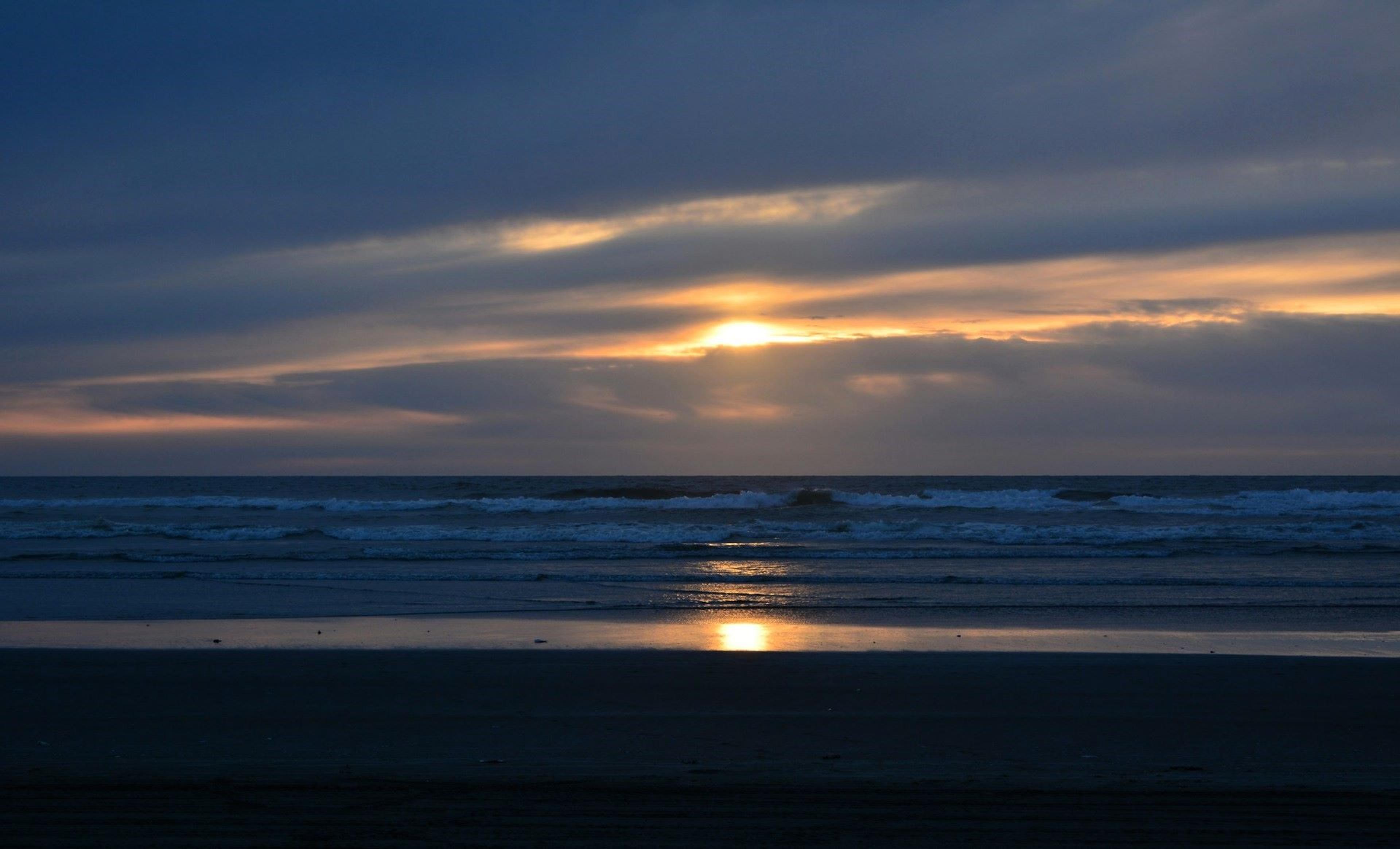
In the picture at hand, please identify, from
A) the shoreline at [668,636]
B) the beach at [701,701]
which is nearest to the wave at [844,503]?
the beach at [701,701]

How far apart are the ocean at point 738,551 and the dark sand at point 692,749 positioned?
4.71 metres

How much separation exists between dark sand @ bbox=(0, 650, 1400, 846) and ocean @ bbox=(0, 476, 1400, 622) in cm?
471

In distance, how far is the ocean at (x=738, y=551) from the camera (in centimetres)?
1582

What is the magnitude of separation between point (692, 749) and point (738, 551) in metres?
17.5

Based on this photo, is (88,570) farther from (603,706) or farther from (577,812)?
(577,812)

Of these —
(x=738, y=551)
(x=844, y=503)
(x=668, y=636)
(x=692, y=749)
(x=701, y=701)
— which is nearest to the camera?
(x=692, y=749)

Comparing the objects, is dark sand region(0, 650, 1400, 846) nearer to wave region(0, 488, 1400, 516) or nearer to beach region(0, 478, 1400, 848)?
beach region(0, 478, 1400, 848)

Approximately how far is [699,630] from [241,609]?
22.1 ft

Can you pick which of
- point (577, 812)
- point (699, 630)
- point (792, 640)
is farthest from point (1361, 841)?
point (699, 630)

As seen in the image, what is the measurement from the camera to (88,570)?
19.7m

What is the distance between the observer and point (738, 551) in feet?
80.2

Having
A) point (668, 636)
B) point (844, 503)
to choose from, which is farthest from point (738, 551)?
point (844, 503)

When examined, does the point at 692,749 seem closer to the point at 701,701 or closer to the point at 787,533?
the point at 701,701

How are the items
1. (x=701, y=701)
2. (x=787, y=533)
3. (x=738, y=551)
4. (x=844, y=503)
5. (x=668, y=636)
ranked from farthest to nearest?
(x=844, y=503) → (x=787, y=533) → (x=738, y=551) → (x=668, y=636) → (x=701, y=701)
